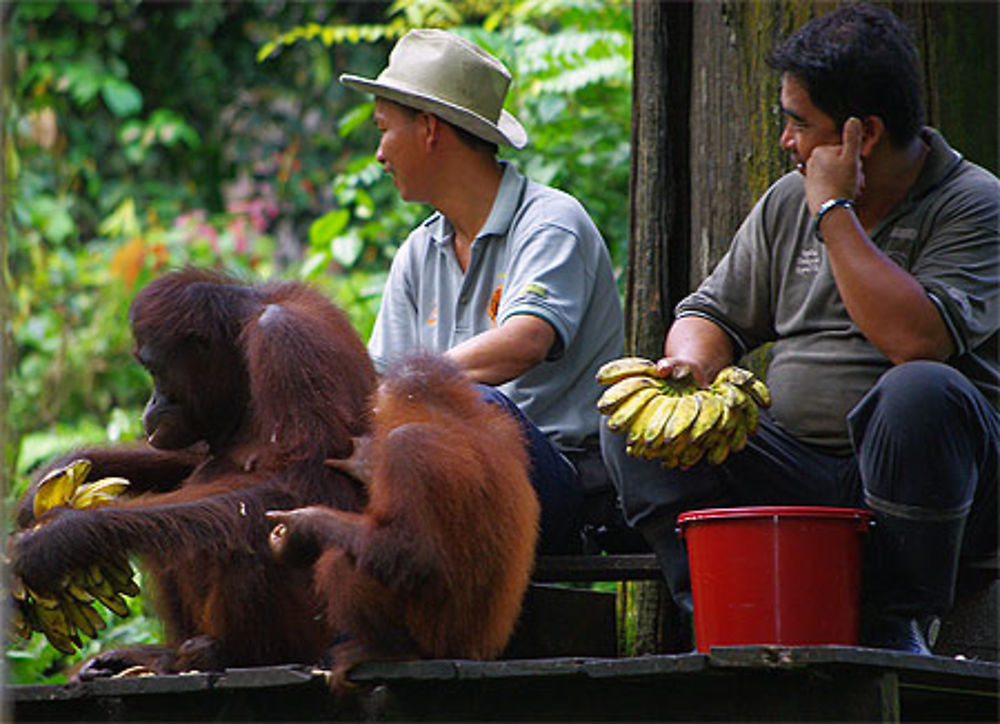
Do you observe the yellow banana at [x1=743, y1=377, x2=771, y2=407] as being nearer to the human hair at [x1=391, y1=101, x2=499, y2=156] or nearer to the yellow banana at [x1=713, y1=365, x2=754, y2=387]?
the yellow banana at [x1=713, y1=365, x2=754, y2=387]

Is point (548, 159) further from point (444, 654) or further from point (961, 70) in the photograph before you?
point (444, 654)

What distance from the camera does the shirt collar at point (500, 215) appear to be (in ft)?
12.9

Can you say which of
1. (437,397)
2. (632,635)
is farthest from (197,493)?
(632,635)

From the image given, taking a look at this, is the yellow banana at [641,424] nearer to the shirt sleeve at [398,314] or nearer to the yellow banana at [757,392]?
the yellow banana at [757,392]

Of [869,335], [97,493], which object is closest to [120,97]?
[97,493]

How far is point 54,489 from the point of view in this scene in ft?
10.3

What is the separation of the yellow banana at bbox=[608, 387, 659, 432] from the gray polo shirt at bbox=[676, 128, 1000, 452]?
41 cm

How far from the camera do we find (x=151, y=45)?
933 centimetres

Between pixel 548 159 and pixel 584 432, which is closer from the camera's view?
pixel 584 432

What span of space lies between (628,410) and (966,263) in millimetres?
792

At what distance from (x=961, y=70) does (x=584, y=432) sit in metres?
1.41

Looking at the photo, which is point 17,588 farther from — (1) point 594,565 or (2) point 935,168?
(2) point 935,168

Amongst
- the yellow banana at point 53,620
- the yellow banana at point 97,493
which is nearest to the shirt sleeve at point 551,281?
the yellow banana at point 97,493

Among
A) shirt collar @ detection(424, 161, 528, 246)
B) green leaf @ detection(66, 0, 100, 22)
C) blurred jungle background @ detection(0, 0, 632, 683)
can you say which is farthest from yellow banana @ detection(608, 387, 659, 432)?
green leaf @ detection(66, 0, 100, 22)
